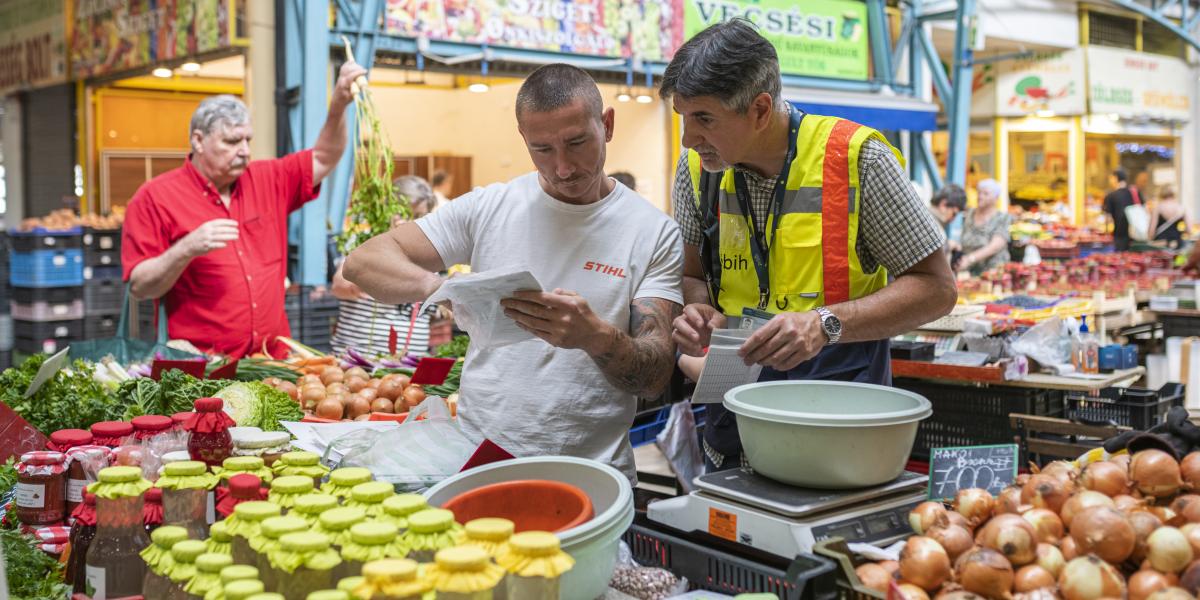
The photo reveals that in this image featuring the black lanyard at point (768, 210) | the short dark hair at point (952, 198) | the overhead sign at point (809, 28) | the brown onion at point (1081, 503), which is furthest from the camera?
the overhead sign at point (809, 28)

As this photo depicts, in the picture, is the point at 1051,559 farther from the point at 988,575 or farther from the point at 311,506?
the point at 311,506

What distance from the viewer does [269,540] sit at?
1481mm

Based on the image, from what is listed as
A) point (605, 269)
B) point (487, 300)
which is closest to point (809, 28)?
point (605, 269)

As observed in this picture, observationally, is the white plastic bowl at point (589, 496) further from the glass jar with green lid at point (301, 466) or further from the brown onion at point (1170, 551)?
the brown onion at point (1170, 551)

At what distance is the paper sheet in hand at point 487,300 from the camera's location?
214cm

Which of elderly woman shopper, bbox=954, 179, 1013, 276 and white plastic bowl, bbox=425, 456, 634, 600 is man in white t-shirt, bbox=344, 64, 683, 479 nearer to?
white plastic bowl, bbox=425, 456, 634, 600

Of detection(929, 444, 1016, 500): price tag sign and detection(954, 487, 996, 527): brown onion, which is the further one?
detection(929, 444, 1016, 500): price tag sign

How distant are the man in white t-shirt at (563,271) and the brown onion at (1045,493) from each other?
2.94 ft

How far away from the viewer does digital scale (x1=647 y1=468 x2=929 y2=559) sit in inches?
74.2

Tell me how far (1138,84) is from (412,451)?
19.2 meters

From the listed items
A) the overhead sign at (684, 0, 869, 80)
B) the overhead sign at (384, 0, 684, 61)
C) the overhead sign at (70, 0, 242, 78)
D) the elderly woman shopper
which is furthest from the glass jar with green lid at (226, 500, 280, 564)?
the overhead sign at (684, 0, 869, 80)

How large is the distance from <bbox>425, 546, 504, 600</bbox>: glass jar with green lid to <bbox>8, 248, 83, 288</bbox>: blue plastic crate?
8.96 meters

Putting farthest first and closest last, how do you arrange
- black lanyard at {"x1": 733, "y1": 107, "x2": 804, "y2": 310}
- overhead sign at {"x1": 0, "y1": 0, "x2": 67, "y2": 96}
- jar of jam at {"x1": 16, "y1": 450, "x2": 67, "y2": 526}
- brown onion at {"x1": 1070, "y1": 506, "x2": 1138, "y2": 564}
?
overhead sign at {"x1": 0, "y1": 0, "x2": 67, "y2": 96}, black lanyard at {"x1": 733, "y1": 107, "x2": 804, "y2": 310}, jar of jam at {"x1": 16, "y1": 450, "x2": 67, "y2": 526}, brown onion at {"x1": 1070, "y1": 506, "x2": 1138, "y2": 564}

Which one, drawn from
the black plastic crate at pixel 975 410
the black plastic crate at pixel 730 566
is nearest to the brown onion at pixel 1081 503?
the black plastic crate at pixel 730 566
